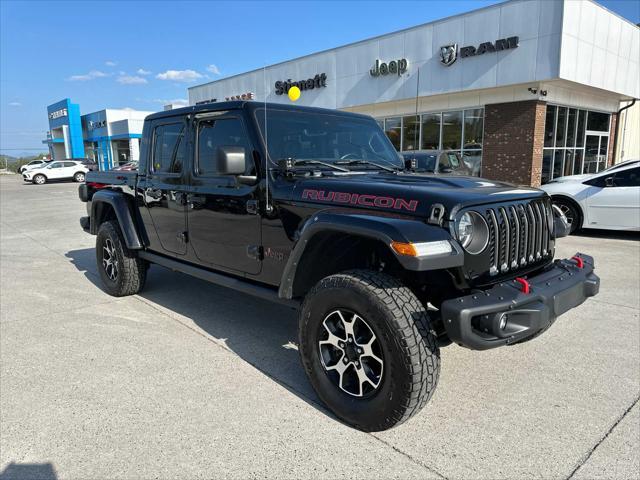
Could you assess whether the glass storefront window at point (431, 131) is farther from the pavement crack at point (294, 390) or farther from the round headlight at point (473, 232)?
the round headlight at point (473, 232)

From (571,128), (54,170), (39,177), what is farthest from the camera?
(54,170)

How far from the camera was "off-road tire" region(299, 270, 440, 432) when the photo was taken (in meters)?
2.47

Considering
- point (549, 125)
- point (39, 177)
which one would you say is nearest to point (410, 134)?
point (549, 125)

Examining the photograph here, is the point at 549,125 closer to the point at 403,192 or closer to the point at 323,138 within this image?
the point at 323,138

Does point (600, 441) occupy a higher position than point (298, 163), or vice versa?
point (298, 163)

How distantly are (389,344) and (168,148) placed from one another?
2.98 meters

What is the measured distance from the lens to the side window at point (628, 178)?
8.25 m

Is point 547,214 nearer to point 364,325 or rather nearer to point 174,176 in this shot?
point 364,325

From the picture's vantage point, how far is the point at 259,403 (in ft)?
10.00

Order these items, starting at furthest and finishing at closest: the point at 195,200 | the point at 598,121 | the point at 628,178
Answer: the point at 598,121, the point at 628,178, the point at 195,200

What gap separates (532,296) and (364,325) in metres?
0.93

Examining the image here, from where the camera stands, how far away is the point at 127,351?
12.7 feet

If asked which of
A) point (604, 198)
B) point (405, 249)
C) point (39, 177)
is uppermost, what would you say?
point (405, 249)

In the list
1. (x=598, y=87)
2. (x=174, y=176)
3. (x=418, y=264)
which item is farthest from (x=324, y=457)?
(x=598, y=87)
